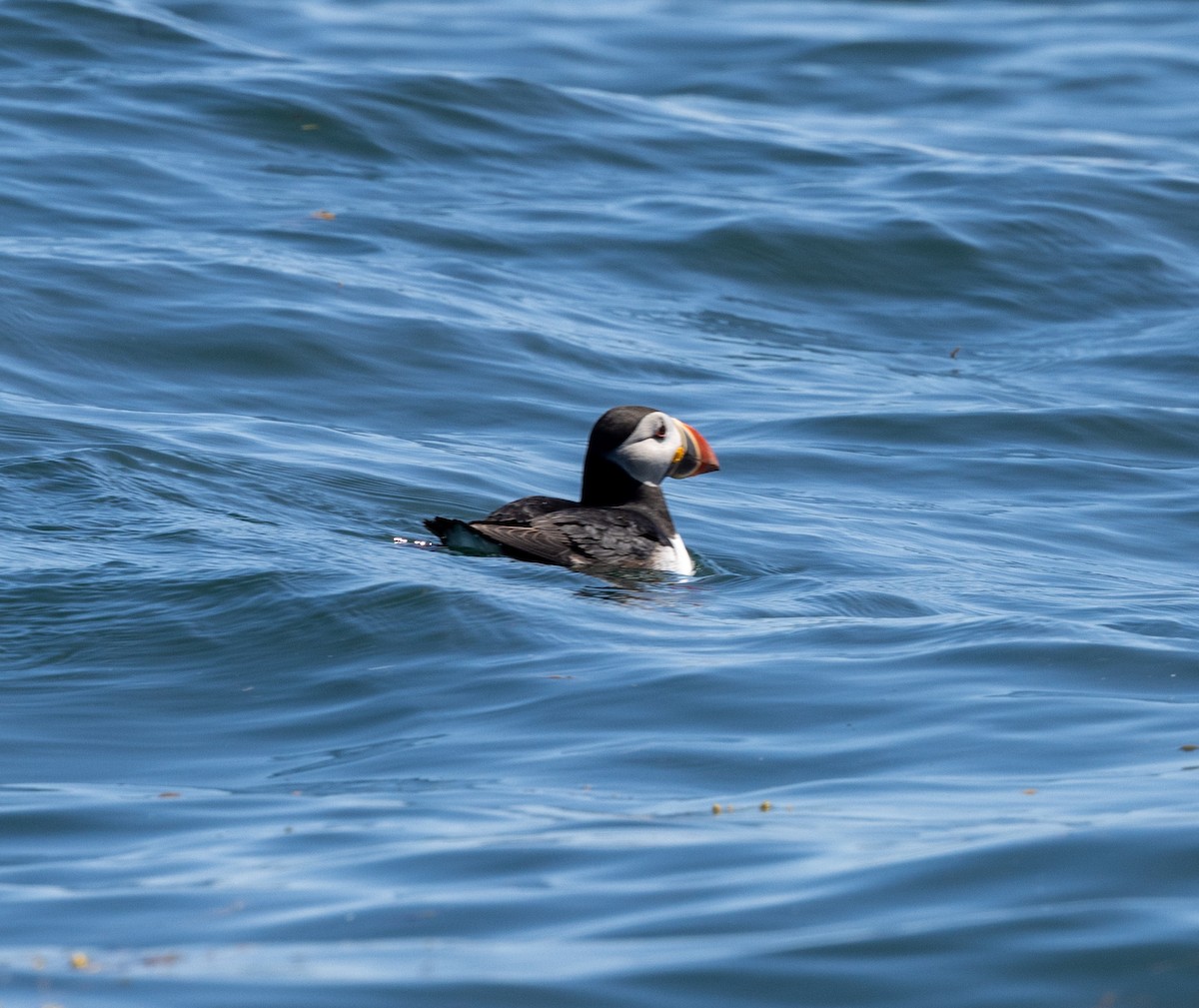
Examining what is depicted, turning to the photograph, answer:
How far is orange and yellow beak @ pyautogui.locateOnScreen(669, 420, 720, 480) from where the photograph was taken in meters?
8.94

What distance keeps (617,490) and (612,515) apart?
1.41ft

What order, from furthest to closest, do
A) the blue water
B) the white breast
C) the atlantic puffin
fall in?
the white breast, the atlantic puffin, the blue water

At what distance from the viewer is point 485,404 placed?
12016 mm

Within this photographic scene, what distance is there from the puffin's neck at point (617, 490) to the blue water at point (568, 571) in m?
0.40

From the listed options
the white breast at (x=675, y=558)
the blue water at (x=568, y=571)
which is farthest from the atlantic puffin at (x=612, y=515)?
the blue water at (x=568, y=571)

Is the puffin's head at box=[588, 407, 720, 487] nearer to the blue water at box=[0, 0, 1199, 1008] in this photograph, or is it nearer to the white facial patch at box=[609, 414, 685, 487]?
the white facial patch at box=[609, 414, 685, 487]

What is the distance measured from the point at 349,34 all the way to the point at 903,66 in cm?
742

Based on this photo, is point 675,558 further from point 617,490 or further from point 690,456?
point 690,456

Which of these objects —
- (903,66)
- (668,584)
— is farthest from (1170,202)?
(668,584)

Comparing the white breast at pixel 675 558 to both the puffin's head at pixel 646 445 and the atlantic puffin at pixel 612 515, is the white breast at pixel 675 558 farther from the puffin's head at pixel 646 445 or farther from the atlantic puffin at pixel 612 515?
the puffin's head at pixel 646 445

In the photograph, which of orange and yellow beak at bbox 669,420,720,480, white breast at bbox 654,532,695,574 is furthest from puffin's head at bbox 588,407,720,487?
white breast at bbox 654,532,695,574

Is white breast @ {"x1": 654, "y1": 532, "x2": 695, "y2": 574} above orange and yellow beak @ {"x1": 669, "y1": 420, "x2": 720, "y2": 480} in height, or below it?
below

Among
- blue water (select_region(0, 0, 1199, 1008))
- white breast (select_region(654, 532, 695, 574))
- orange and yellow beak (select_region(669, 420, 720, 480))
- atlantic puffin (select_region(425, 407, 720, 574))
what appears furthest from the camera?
orange and yellow beak (select_region(669, 420, 720, 480))

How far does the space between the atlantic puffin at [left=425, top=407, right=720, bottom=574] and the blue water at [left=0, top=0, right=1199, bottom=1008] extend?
0.14m
